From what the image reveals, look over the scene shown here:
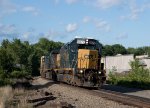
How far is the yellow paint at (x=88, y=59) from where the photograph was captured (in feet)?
92.6

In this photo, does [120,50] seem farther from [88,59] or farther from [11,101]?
[11,101]

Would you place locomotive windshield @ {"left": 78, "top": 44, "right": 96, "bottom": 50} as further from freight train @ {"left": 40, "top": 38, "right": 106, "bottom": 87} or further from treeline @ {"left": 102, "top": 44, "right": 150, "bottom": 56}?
treeline @ {"left": 102, "top": 44, "right": 150, "bottom": 56}

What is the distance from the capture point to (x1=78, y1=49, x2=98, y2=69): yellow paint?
28234 mm

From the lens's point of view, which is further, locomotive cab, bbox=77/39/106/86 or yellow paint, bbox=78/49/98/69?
yellow paint, bbox=78/49/98/69

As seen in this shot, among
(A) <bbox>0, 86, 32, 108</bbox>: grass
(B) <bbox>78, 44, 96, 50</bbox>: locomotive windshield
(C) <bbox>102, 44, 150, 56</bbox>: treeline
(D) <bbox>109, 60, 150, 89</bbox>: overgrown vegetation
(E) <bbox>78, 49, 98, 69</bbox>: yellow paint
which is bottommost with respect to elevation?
(A) <bbox>0, 86, 32, 108</bbox>: grass

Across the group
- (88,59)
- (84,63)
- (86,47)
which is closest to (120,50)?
(86,47)

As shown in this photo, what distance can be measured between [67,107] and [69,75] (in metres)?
14.8

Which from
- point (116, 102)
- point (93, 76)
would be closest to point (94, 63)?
point (93, 76)

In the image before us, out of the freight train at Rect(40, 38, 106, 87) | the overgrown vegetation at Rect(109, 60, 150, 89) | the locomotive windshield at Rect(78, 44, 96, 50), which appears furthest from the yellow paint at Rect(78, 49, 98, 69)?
the overgrown vegetation at Rect(109, 60, 150, 89)

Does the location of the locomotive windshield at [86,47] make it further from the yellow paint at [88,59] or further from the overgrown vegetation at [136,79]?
the overgrown vegetation at [136,79]

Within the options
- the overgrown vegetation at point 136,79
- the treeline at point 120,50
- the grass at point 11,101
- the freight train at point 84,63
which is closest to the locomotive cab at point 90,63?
the freight train at point 84,63

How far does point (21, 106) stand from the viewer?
15.2 m

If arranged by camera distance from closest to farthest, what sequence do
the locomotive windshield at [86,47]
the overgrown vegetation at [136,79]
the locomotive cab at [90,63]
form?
1. the locomotive cab at [90,63]
2. the locomotive windshield at [86,47]
3. the overgrown vegetation at [136,79]

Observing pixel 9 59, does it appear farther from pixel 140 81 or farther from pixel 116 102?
pixel 116 102
